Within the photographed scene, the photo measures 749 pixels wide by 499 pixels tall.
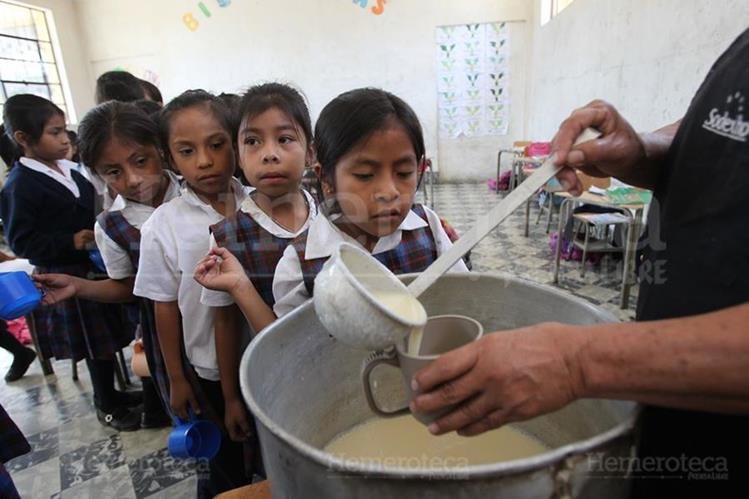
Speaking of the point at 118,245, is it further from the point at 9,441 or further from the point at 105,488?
the point at 105,488

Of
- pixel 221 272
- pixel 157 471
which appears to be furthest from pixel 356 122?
pixel 157 471

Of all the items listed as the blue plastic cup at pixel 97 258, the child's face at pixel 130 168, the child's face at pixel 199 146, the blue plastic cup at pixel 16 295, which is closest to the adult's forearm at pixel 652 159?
the child's face at pixel 199 146

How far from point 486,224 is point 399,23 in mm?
6179

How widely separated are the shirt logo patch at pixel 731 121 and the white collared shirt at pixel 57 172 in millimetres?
1808

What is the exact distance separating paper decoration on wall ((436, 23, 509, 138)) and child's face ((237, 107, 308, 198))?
5.60 meters

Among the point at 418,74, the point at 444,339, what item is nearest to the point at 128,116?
the point at 444,339

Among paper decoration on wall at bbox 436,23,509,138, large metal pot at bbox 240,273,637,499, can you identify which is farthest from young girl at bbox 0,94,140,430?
paper decoration on wall at bbox 436,23,509,138

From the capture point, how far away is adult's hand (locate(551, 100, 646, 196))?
0.54m

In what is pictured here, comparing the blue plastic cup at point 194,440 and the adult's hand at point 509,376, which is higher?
the adult's hand at point 509,376

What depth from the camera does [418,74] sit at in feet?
19.7

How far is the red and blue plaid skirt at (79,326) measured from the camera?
149 cm

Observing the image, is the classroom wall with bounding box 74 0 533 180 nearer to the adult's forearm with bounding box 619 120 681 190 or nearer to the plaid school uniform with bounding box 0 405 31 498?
the plaid school uniform with bounding box 0 405 31 498

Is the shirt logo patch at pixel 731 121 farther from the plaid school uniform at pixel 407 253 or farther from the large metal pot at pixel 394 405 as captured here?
the plaid school uniform at pixel 407 253

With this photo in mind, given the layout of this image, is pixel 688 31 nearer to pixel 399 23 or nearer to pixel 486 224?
pixel 486 224
